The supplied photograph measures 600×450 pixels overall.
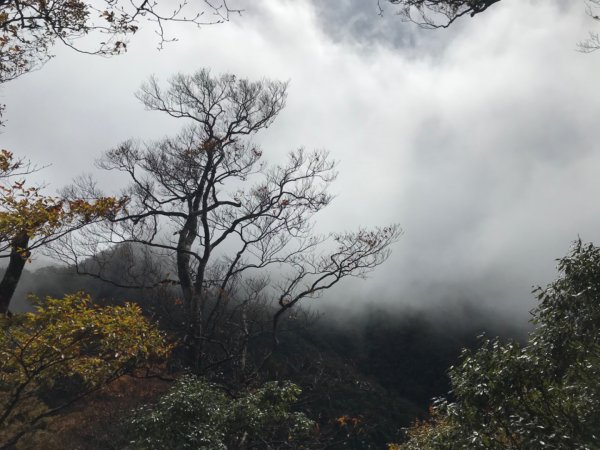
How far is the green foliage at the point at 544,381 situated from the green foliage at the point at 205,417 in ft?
13.3

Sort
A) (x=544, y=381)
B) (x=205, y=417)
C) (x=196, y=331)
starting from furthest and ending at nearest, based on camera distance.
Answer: (x=196, y=331), (x=205, y=417), (x=544, y=381)

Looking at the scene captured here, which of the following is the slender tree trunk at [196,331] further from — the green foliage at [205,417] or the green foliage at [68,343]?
the green foliage at [68,343]

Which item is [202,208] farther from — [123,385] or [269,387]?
[123,385]

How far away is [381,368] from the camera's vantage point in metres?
38.4

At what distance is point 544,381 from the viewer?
417 centimetres

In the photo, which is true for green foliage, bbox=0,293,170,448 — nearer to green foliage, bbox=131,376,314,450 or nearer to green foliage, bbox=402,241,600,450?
green foliage, bbox=131,376,314,450

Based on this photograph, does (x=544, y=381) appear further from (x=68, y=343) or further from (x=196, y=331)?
(x=196, y=331)

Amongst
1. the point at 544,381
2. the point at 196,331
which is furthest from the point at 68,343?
the point at 544,381

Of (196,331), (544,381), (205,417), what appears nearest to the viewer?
(544,381)

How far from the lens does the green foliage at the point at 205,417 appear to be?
7223 millimetres

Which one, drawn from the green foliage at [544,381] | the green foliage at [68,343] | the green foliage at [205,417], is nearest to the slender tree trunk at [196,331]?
the green foliage at [205,417]

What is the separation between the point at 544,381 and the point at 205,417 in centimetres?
556

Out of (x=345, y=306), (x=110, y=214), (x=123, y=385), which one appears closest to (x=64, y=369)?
(x=110, y=214)

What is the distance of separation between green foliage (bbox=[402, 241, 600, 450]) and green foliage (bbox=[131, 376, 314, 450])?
4055 mm
